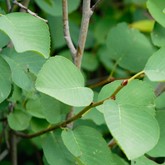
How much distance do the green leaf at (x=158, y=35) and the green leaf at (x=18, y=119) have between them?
371 mm

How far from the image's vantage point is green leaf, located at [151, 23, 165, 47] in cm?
133

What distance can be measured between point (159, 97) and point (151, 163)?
0.22 metres

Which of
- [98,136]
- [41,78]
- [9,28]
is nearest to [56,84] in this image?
[41,78]

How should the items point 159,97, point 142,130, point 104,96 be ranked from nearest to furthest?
point 142,130
point 104,96
point 159,97

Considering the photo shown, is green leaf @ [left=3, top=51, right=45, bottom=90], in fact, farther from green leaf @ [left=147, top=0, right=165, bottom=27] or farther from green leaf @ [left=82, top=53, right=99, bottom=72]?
green leaf @ [left=82, top=53, right=99, bottom=72]

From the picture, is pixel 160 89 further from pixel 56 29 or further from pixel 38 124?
pixel 56 29

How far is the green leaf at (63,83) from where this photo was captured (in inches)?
38.0

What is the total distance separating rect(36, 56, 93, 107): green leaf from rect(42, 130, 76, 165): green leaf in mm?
273

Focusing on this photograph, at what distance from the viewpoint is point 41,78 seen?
979 mm

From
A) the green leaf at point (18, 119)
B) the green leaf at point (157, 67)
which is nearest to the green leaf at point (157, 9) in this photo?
the green leaf at point (157, 67)

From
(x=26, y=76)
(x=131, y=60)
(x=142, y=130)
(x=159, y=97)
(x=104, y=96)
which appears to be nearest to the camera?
(x=142, y=130)

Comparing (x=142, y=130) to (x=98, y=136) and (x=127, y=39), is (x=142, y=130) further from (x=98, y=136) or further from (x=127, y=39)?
(x=127, y=39)

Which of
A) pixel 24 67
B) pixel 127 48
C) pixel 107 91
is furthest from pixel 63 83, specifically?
pixel 127 48

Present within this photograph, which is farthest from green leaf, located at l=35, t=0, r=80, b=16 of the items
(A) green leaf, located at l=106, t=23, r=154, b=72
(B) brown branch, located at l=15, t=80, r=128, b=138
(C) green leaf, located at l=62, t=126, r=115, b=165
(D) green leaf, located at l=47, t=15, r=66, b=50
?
(C) green leaf, located at l=62, t=126, r=115, b=165
